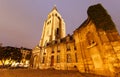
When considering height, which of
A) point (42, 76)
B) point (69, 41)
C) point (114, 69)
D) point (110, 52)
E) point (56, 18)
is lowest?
point (42, 76)

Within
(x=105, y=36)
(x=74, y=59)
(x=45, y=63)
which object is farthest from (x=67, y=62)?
(x=105, y=36)

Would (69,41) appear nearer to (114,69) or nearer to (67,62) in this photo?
(67,62)

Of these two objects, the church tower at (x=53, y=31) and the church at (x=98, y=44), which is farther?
the church tower at (x=53, y=31)

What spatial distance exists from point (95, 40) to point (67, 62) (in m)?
17.5

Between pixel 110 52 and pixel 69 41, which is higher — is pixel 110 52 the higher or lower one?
the lower one

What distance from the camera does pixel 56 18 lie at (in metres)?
60.3

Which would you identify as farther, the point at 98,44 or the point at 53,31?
the point at 53,31

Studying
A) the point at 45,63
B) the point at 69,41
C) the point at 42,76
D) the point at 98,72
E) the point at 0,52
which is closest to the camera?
the point at 98,72

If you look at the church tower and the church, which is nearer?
the church

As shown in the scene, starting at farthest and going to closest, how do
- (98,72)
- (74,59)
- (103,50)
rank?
(74,59) < (98,72) < (103,50)

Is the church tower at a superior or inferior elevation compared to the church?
superior

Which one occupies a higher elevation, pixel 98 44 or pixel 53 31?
pixel 53 31

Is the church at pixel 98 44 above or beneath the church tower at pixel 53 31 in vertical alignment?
beneath

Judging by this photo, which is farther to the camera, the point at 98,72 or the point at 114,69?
the point at 98,72
